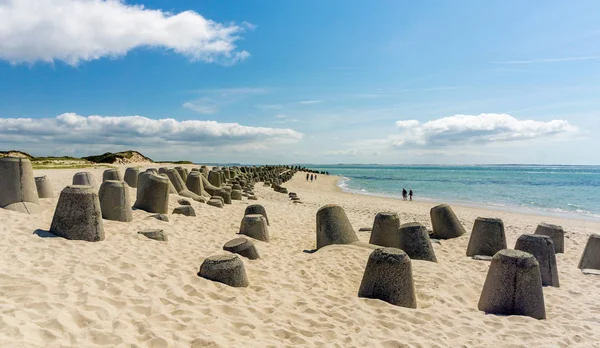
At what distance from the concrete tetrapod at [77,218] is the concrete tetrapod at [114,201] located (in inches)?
61.8

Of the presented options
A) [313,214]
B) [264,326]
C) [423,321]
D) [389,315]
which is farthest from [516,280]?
[313,214]

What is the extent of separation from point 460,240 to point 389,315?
21.8 ft

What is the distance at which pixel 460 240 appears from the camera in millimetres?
10844

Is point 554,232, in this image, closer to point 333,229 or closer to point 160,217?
point 333,229

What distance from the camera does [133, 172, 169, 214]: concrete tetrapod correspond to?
10055mm

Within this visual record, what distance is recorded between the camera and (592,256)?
28.4ft

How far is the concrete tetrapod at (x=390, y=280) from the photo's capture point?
5516 mm

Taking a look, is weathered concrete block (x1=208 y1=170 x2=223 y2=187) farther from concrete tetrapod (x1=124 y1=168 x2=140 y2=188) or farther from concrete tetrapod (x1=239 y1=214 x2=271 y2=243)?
concrete tetrapod (x1=239 y1=214 x2=271 y2=243)

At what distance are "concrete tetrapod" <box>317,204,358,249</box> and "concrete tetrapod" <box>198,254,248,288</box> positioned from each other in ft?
10.7

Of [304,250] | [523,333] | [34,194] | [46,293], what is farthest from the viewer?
[304,250]

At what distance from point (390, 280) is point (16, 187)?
25.4 ft

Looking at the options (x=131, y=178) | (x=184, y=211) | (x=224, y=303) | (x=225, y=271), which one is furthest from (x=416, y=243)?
(x=131, y=178)

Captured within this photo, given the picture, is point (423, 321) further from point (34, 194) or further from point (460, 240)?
point (34, 194)

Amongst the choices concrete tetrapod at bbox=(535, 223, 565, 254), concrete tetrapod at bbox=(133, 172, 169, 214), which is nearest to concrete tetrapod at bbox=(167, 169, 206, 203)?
concrete tetrapod at bbox=(133, 172, 169, 214)
